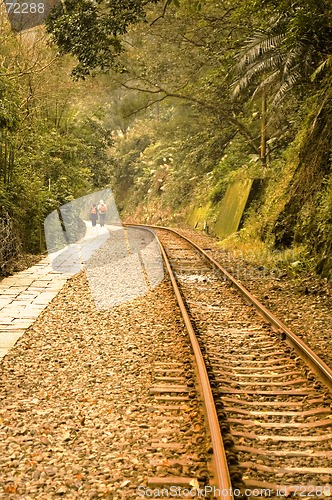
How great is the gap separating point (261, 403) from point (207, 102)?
68.8ft

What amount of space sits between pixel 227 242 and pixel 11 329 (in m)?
11.6

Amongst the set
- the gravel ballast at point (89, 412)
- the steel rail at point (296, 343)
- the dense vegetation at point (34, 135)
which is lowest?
the steel rail at point (296, 343)

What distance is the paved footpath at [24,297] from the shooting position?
7.62 m

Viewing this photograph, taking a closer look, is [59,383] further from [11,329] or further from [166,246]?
[166,246]

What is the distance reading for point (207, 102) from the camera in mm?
24531

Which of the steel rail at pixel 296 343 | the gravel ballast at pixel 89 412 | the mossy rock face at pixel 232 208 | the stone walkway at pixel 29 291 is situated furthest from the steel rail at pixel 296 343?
the mossy rock face at pixel 232 208

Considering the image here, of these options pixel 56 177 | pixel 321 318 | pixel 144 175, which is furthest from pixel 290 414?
pixel 144 175

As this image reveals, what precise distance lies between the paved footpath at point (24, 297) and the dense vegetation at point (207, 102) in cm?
252

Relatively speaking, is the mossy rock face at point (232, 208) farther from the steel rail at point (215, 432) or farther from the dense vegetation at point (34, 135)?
the steel rail at point (215, 432)

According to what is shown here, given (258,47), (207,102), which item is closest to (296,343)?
(258,47)

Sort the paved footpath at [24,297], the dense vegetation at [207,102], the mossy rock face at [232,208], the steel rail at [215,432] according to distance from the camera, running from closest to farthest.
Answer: the steel rail at [215,432]
the paved footpath at [24,297]
the dense vegetation at [207,102]
the mossy rock face at [232,208]

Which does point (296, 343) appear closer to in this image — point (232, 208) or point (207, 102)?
point (232, 208)

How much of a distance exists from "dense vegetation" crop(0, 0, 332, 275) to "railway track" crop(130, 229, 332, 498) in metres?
3.93

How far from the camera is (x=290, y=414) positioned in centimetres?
478
